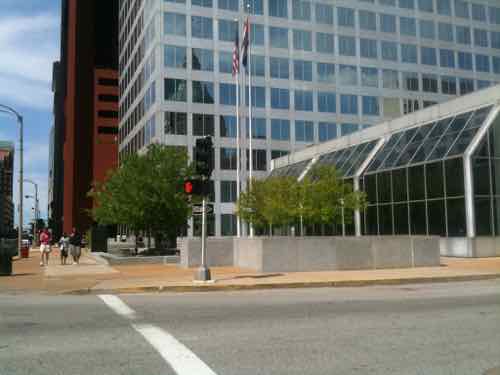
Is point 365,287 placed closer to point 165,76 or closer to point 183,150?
point 183,150

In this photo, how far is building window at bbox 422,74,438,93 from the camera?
6731cm

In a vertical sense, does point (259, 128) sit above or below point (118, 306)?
above

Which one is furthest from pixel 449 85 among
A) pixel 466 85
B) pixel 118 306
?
pixel 118 306

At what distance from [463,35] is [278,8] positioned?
24.3 m

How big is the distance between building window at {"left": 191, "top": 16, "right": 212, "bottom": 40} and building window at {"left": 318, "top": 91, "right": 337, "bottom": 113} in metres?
14.3

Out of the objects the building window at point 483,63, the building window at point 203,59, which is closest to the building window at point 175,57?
the building window at point 203,59

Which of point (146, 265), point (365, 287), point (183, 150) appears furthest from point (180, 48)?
point (365, 287)

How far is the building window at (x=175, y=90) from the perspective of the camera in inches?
2234

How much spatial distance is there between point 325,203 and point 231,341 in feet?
73.7

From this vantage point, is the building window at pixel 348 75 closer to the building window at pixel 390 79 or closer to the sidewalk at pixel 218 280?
the building window at pixel 390 79

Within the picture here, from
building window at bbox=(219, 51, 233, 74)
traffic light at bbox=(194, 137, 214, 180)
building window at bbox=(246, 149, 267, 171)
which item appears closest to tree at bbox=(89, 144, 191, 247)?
traffic light at bbox=(194, 137, 214, 180)

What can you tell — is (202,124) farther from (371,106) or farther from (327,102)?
(371,106)

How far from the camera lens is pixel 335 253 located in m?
20.6

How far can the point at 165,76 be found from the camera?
56625 mm
